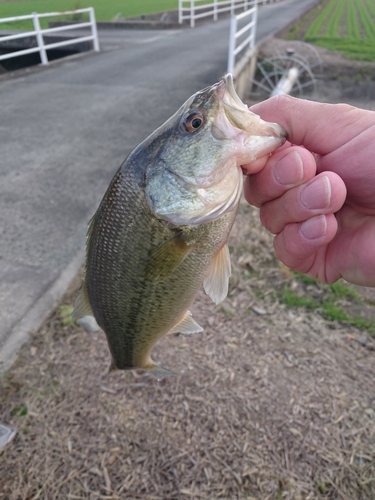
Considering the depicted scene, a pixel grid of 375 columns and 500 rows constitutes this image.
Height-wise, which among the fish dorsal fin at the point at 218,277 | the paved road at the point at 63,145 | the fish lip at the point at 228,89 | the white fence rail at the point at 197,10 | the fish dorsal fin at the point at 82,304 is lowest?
the white fence rail at the point at 197,10

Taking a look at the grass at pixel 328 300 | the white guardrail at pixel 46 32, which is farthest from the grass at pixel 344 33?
the grass at pixel 328 300

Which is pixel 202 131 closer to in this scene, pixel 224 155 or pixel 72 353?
pixel 224 155

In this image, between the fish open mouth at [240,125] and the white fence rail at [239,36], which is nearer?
the fish open mouth at [240,125]

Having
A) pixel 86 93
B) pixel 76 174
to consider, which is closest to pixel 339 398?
pixel 76 174

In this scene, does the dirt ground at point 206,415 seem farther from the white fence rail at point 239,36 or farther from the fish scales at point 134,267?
the white fence rail at point 239,36

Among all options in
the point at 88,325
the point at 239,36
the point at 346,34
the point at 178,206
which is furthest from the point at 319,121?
the point at 346,34

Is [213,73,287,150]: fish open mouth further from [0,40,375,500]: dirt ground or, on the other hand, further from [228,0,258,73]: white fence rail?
[228,0,258,73]: white fence rail
